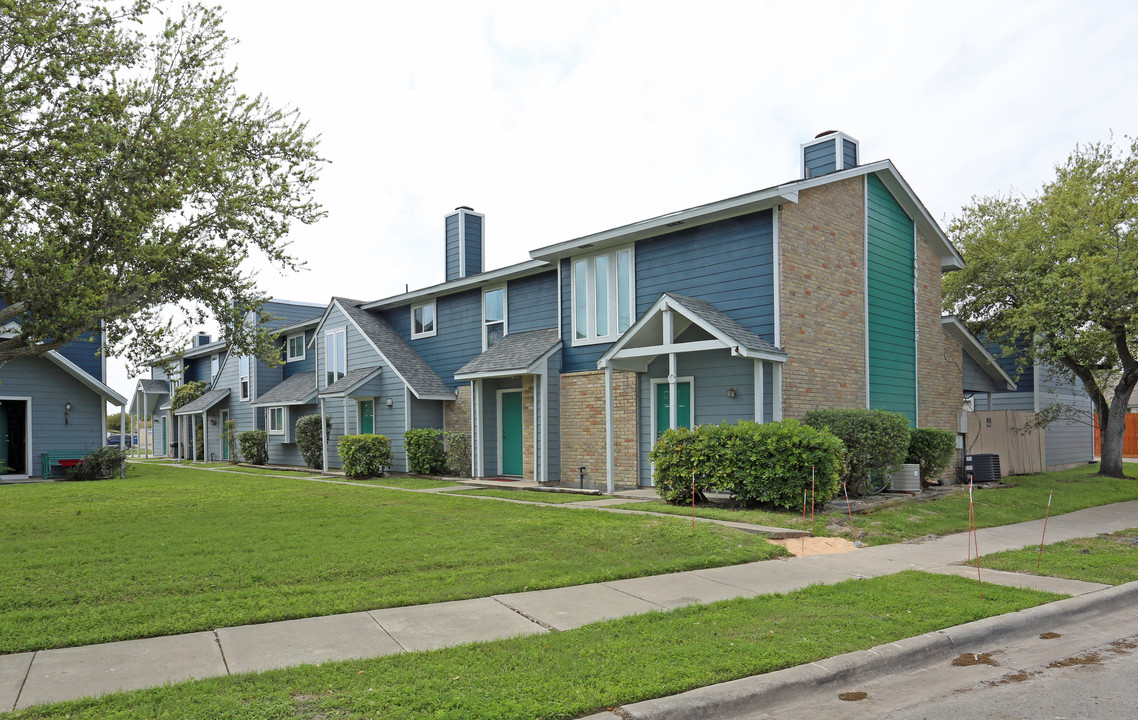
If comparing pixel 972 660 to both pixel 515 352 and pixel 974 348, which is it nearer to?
pixel 515 352

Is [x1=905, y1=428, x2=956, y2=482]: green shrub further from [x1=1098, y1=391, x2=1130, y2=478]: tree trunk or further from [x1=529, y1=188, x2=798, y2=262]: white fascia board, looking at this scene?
[x1=1098, y1=391, x2=1130, y2=478]: tree trunk

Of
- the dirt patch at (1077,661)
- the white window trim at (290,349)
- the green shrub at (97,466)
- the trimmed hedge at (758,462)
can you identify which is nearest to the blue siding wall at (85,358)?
the green shrub at (97,466)

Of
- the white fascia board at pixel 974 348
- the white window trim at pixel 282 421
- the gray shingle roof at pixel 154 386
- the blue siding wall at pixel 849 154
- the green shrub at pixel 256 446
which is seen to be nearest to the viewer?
the blue siding wall at pixel 849 154

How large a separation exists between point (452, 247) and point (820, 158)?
11.6 meters

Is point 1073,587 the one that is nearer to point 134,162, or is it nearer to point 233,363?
point 134,162

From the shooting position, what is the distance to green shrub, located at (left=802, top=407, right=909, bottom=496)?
13312 millimetres

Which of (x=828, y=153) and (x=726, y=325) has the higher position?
(x=828, y=153)

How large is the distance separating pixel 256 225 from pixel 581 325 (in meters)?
7.87

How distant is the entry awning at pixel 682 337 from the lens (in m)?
13.4

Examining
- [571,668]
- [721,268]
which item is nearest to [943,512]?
[721,268]

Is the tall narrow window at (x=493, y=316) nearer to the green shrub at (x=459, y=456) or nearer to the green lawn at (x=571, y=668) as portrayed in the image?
the green shrub at (x=459, y=456)

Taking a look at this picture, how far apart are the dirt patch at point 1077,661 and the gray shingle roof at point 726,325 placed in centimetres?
778

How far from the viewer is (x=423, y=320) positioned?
2386cm

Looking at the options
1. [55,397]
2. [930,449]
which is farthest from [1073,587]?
[55,397]
